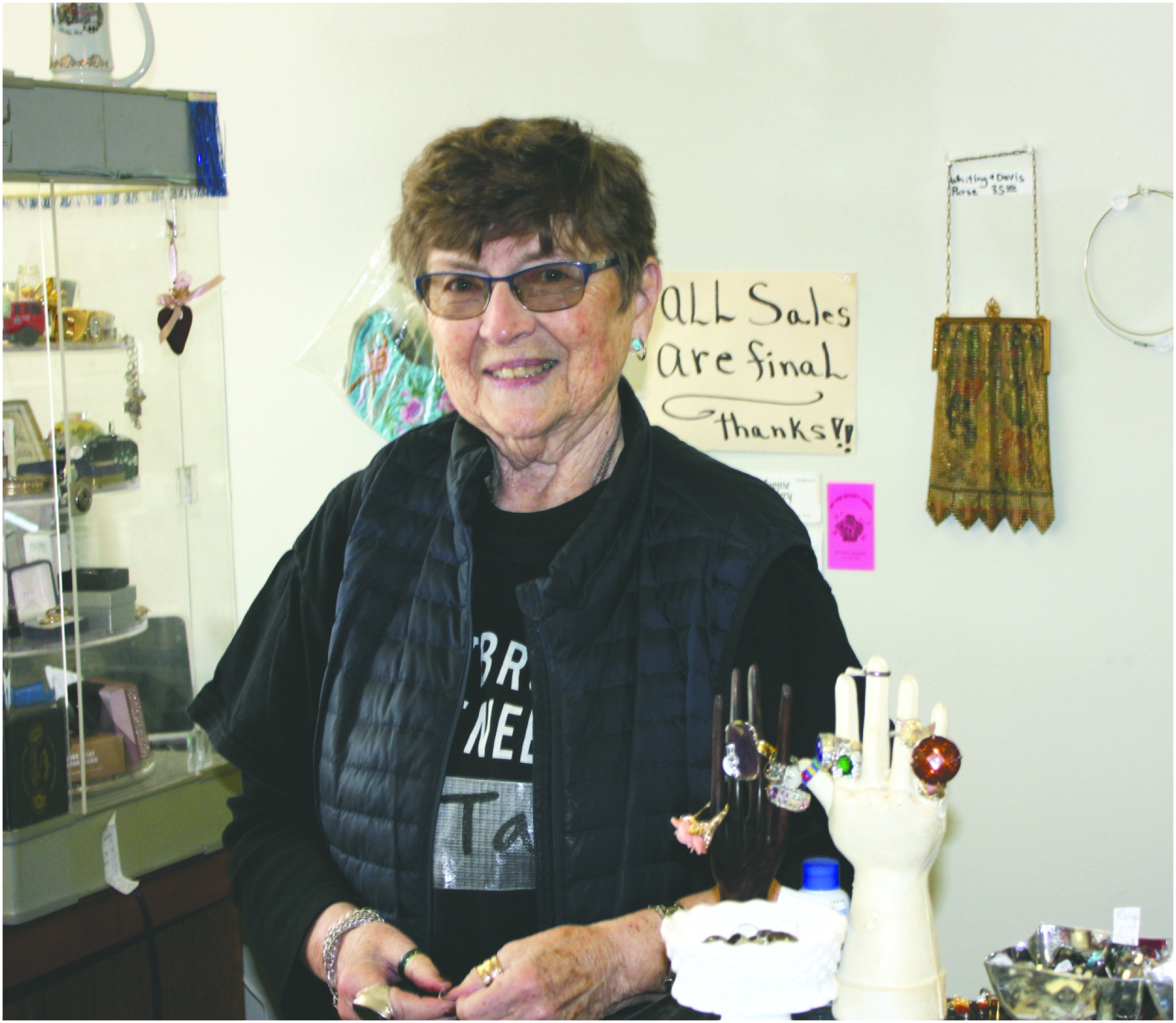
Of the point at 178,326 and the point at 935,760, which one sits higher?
the point at 178,326

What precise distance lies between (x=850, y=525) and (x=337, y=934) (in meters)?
1.25

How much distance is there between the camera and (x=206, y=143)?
69.5 inches

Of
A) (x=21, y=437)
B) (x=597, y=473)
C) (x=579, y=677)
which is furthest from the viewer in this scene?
(x=21, y=437)

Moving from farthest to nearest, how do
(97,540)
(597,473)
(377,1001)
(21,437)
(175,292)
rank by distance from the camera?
1. (175,292)
2. (97,540)
3. (21,437)
4. (597,473)
5. (377,1001)

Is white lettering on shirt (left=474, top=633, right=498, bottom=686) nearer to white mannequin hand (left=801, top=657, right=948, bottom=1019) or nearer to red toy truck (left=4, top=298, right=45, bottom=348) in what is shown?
white mannequin hand (left=801, top=657, right=948, bottom=1019)

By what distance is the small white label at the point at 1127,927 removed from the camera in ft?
2.65

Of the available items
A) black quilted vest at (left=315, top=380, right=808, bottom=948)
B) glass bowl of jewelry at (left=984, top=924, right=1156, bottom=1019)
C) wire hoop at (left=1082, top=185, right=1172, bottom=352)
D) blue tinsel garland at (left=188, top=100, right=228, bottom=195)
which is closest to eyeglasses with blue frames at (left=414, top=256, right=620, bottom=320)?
black quilted vest at (left=315, top=380, right=808, bottom=948)

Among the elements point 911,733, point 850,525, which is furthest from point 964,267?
point 911,733

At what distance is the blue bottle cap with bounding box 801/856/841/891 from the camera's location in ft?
2.72

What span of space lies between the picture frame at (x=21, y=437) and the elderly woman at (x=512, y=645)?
28.1 inches

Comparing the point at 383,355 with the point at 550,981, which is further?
the point at 383,355

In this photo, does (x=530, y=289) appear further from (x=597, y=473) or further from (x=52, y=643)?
(x=52, y=643)

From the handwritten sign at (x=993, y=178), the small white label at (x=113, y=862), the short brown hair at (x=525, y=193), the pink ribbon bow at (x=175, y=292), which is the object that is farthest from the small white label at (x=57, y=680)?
the handwritten sign at (x=993, y=178)

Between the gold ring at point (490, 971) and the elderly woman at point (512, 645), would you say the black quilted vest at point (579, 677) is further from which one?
the gold ring at point (490, 971)
